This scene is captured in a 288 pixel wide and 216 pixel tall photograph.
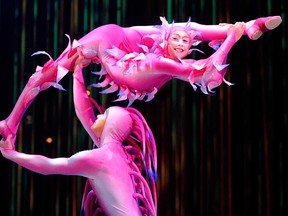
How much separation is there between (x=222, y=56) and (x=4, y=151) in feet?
3.15

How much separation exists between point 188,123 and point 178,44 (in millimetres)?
775

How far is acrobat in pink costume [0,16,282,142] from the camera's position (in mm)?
2221

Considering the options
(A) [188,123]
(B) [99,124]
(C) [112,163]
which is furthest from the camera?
(A) [188,123]

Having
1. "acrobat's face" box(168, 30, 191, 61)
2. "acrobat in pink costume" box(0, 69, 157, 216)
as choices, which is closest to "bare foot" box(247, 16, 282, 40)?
"acrobat's face" box(168, 30, 191, 61)

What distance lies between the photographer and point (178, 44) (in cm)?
232

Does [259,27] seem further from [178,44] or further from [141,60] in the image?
[141,60]

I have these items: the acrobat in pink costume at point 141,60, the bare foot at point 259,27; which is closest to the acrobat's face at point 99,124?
the acrobat in pink costume at point 141,60

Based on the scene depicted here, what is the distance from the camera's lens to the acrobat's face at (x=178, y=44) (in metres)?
2.32

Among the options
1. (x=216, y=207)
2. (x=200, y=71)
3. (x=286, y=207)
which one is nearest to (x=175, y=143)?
(x=216, y=207)

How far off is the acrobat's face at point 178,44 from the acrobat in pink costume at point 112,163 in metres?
0.29

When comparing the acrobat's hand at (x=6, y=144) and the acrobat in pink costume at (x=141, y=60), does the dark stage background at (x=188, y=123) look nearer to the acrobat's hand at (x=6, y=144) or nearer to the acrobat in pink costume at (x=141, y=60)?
the acrobat in pink costume at (x=141, y=60)

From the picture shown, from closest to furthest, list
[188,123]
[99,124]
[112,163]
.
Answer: [112,163] → [99,124] → [188,123]

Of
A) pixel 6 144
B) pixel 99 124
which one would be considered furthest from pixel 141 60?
pixel 6 144

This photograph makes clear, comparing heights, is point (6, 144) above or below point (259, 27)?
below
